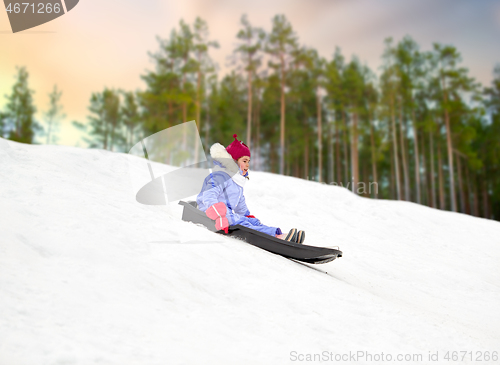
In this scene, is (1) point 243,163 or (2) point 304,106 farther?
(2) point 304,106

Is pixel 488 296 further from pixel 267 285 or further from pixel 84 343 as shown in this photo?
pixel 84 343

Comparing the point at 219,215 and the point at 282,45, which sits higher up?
the point at 282,45

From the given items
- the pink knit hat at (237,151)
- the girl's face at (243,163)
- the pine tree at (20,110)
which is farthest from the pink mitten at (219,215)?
the pine tree at (20,110)

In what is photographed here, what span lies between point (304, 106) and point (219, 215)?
27.1 metres

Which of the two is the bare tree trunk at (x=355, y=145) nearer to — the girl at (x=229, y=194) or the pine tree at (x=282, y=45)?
the pine tree at (x=282, y=45)

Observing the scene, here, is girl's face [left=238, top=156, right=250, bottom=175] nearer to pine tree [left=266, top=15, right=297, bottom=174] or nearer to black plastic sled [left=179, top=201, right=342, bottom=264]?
black plastic sled [left=179, top=201, right=342, bottom=264]

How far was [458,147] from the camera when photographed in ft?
84.5

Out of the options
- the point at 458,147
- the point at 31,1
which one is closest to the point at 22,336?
the point at 31,1

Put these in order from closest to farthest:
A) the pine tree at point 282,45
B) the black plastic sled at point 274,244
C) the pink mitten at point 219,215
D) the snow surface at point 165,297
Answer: the snow surface at point 165,297
the pink mitten at point 219,215
the black plastic sled at point 274,244
the pine tree at point 282,45

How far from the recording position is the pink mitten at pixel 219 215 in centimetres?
369

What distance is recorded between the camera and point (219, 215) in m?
3.71

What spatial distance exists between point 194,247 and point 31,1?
5904 mm

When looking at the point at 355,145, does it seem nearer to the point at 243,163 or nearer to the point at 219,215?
the point at 243,163

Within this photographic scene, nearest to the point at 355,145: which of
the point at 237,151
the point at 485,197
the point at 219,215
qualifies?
the point at 485,197
